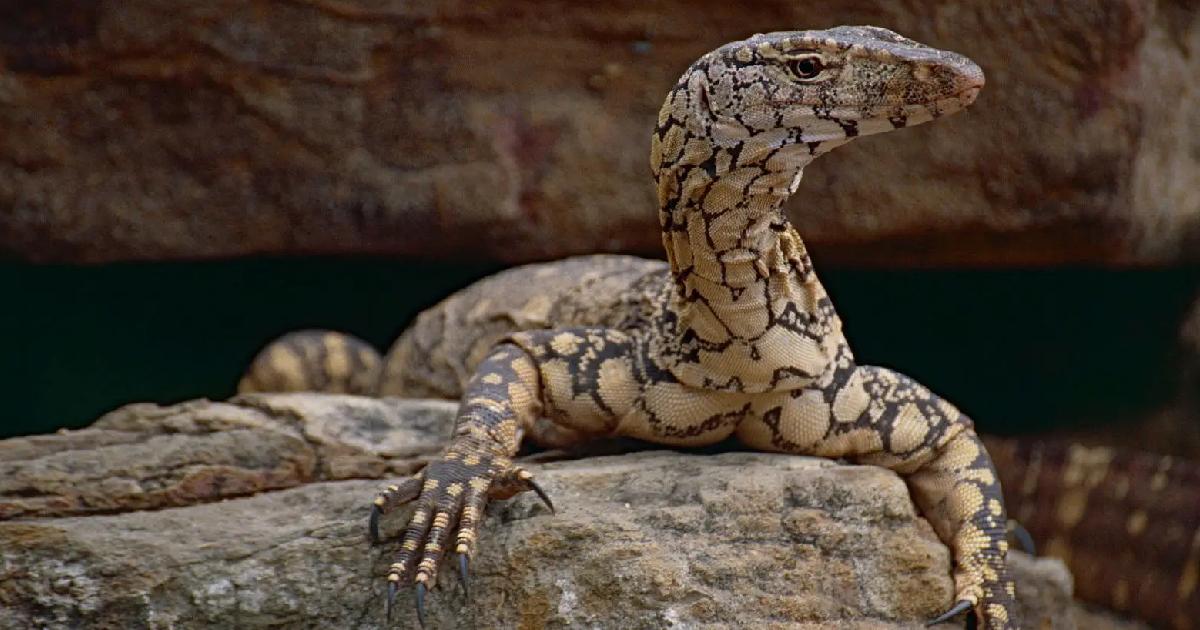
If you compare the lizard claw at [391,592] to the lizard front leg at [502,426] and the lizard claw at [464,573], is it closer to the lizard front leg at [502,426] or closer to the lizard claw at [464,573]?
the lizard front leg at [502,426]

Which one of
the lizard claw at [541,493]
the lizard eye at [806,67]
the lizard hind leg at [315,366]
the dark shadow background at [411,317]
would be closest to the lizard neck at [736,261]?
the lizard eye at [806,67]

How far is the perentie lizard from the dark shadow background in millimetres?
2805

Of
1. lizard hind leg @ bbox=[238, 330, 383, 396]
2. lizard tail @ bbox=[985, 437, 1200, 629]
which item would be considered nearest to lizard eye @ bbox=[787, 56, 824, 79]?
lizard hind leg @ bbox=[238, 330, 383, 396]

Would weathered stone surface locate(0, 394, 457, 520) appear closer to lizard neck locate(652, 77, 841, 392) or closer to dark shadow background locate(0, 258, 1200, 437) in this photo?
lizard neck locate(652, 77, 841, 392)

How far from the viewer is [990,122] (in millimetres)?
7086

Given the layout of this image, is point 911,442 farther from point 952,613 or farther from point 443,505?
point 443,505

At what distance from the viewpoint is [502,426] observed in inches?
186

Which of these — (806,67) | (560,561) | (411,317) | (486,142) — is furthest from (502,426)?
(411,317)

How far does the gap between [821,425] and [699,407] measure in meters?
0.48

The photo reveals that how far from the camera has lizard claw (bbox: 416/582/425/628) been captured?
390 cm

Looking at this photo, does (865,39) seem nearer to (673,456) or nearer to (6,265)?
(673,456)

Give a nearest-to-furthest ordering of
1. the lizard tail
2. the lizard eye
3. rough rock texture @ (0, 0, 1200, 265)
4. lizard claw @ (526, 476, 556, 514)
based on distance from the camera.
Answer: the lizard eye → lizard claw @ (526, 476, 556, 514) → rough rock texture @ (0, 0, 1200, 265) → the lizard tail

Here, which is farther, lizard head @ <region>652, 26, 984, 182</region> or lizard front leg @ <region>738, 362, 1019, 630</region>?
lizard front leg @ <region>738, 362, 1019, 630</region>

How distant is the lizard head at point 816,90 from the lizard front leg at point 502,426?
124 cm
